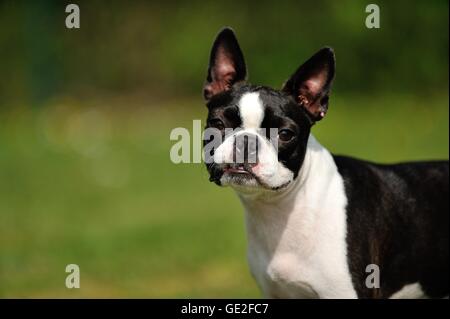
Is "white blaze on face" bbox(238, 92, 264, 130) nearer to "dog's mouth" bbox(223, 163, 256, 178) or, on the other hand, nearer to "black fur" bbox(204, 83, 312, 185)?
"black fur" bbox(204, 83, 312, 185)

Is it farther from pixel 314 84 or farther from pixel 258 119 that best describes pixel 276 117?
pixel 314 84

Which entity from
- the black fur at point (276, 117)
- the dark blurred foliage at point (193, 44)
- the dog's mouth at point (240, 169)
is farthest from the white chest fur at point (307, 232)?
the dark blurred foliage at point (193, 44)

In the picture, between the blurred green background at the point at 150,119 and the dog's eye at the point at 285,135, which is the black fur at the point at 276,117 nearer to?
the dog's eye at the point at 285,135

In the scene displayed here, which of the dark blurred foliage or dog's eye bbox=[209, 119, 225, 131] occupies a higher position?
the dark blurred foliage

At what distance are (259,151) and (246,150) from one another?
7 centimetres

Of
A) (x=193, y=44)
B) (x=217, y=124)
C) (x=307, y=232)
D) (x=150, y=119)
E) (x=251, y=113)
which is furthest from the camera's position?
(x=193, y=44)

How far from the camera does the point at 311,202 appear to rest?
493 centimetres

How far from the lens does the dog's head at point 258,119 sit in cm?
A: 453

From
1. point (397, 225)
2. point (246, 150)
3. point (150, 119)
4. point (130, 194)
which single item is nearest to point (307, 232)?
point (397, 225)

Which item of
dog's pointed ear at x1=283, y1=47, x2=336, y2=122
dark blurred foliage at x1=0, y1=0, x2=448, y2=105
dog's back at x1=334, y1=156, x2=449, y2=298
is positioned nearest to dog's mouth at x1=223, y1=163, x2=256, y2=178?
dog's pointed ear at x1=283, y1=47, x2=336, y2=122

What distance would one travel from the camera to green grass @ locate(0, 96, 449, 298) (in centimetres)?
779

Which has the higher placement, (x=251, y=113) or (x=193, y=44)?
(x=193, y=44)

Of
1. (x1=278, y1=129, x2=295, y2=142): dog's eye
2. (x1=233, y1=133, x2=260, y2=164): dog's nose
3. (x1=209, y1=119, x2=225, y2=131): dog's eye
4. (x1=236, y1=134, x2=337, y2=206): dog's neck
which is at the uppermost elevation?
(x1=209, y1=119, x2=225, y2=131): dog's eye
